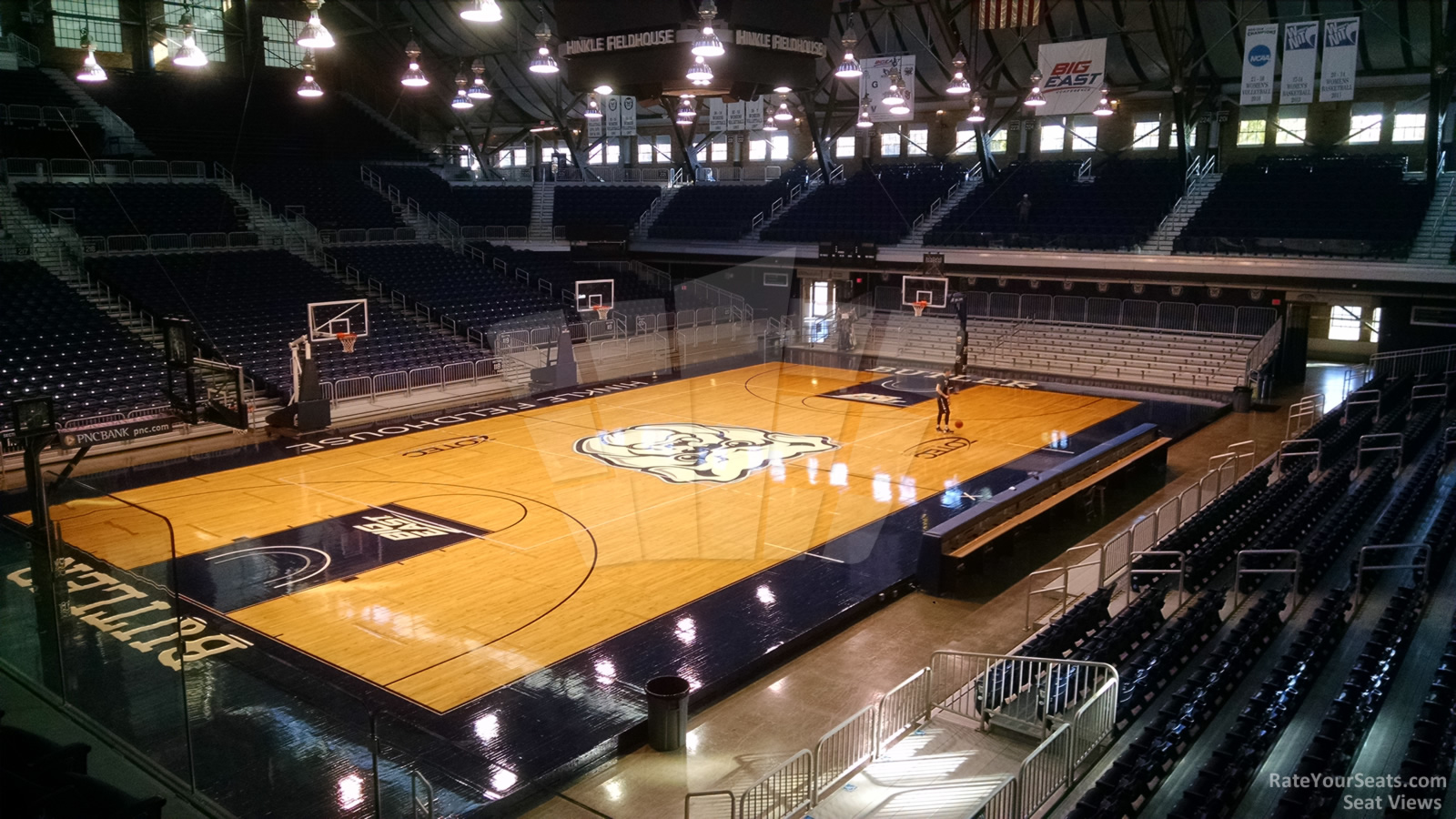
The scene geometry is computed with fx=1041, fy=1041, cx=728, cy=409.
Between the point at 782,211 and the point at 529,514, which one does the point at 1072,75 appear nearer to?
the point at 782,211

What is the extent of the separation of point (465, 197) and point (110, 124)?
40.0 ft

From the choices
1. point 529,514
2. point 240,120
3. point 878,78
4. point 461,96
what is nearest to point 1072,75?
point 878,78

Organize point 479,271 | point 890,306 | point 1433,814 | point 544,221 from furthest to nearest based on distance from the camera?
point 544,221, point 890,306, point 479,271, point 1433,814

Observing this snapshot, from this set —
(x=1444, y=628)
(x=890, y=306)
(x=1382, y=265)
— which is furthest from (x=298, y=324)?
(x=1382, y=265)

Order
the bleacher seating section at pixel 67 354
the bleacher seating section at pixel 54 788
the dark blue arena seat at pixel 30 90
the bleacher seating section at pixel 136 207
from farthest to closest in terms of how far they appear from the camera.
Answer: the dark blue arena seat at pixel 30 90
the bleacher seating section at pixel 136 207
the bleacher seating section at pixel 67 354
the bleacher seating section at pixel 54 788

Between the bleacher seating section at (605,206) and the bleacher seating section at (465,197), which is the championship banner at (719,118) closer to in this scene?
the bleacher seating section at (605,206)

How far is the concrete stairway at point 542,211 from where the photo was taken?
3897 cm

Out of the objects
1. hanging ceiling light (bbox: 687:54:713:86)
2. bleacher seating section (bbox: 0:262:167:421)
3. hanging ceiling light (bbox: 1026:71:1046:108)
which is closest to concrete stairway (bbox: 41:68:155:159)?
bleacher seating section (bbox: 0:262:167:421)

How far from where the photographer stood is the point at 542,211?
4050 cm

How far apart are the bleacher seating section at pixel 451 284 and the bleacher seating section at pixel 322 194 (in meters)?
1.60

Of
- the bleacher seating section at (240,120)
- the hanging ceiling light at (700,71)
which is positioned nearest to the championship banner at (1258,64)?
the hanging ceiling light at (700,71)

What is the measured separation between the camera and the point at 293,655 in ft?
37.0

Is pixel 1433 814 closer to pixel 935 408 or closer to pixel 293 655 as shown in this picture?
pixel 293 655

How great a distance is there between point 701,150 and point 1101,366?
21.6m
